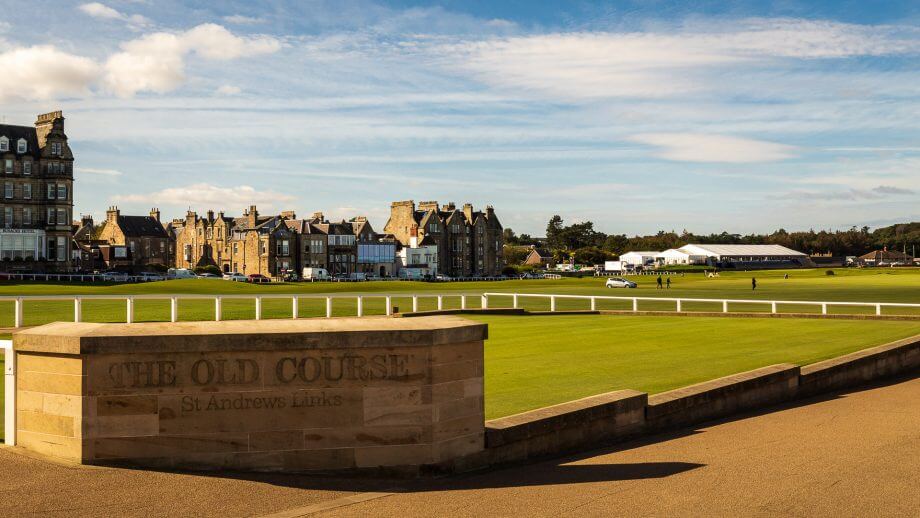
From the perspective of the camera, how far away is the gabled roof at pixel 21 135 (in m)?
82.5

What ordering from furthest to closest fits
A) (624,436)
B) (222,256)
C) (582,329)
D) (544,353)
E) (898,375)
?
(222,256), (582,329), (544,353), (898,375), (624,436)

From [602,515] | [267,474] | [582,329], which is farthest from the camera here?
[582,329]

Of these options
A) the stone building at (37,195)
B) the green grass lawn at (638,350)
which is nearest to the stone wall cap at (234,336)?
the green grass lawn at (638,350)

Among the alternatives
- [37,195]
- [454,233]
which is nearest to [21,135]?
[37,195]

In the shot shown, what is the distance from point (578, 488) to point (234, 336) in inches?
150

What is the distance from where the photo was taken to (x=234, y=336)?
8.27 m

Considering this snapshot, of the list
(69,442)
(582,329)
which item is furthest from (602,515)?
(582,329)

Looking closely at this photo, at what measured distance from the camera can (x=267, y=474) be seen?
839 centimetres

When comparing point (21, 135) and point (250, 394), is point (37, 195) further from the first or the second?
point (250, 394)

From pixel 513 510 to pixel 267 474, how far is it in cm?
248

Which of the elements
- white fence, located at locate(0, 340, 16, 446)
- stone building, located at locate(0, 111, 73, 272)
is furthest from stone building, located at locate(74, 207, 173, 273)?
white fence, located at locate(0, 340, 16, 446)

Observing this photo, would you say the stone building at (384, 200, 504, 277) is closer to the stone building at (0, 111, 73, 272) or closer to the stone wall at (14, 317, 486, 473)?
the stone building at (0, 111, 73, 272)

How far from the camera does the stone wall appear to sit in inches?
Result: 317

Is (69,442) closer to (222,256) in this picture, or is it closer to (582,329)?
(582,329)
